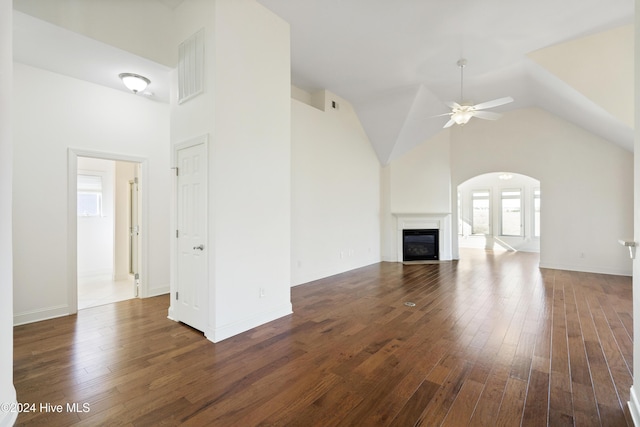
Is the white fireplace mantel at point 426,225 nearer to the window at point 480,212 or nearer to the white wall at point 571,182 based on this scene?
the white wall at point 571,182

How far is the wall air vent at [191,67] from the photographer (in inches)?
124

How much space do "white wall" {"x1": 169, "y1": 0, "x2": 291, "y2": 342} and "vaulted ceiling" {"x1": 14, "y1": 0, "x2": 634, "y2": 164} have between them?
1.76ft

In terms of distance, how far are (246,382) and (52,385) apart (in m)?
1.49

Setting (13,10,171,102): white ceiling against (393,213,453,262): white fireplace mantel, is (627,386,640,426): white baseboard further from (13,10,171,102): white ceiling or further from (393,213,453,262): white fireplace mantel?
(393,213,453,262): white fireplace mantel

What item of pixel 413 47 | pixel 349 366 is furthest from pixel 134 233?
pixel 413 47

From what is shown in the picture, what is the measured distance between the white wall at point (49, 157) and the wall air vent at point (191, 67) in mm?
1495

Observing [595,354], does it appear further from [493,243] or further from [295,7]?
[493,243]

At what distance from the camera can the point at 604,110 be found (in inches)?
176

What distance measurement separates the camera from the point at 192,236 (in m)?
3.31

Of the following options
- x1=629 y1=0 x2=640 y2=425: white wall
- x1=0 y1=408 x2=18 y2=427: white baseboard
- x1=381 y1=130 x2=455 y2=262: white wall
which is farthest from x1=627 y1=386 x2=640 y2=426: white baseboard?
x1=381 y1=130 x2=455 y2=262: white wall

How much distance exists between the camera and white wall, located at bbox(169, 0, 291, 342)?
9.92 ft

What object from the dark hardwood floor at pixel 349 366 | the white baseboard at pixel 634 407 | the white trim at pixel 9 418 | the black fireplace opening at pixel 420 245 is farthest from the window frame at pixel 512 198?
the white trim at pixel 9 418

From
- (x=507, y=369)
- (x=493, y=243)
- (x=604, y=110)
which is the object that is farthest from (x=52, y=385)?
(x=493, y=243)

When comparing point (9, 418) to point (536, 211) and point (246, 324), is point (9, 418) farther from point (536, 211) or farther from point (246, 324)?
point (536, 211)
